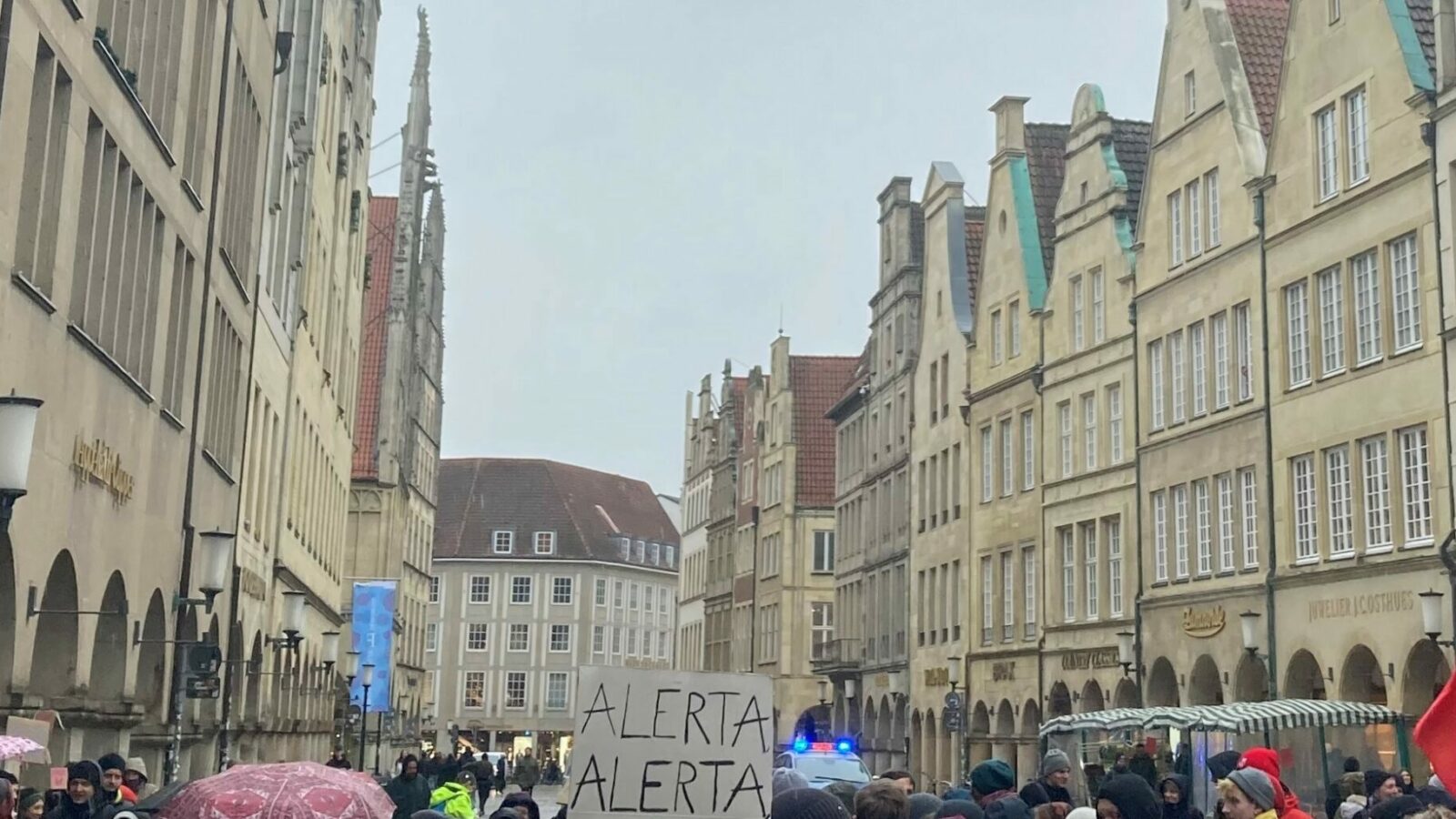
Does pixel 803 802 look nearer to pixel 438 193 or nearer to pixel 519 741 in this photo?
pixel 438 193

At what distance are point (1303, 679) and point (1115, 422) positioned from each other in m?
8.31

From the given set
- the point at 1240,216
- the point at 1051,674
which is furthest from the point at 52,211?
the point at 1051,674

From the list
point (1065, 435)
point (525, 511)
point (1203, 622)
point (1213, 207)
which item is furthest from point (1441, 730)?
point (525, 511)

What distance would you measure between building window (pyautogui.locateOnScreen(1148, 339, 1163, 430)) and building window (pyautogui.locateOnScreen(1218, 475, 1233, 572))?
2.72 meters

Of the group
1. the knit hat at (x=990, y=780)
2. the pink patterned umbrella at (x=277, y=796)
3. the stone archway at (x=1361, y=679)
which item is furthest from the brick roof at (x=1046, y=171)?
the pink patterned umbrella at (x=277, y=796)

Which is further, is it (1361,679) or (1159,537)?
(1159,537)

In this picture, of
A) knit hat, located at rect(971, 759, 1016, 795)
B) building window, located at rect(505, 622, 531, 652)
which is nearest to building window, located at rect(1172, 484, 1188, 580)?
knit hat, located at rect(971, 759, 1016, 795)

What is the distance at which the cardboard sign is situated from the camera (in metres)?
8.54

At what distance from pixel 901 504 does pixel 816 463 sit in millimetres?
15693

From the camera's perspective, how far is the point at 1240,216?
103 feet

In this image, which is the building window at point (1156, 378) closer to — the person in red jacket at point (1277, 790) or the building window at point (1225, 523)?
the building window at point (1225, 523)

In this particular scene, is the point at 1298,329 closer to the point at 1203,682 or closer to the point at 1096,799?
the point at 1203,682

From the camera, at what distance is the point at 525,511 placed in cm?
10538

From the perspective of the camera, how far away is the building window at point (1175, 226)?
33.7 m
